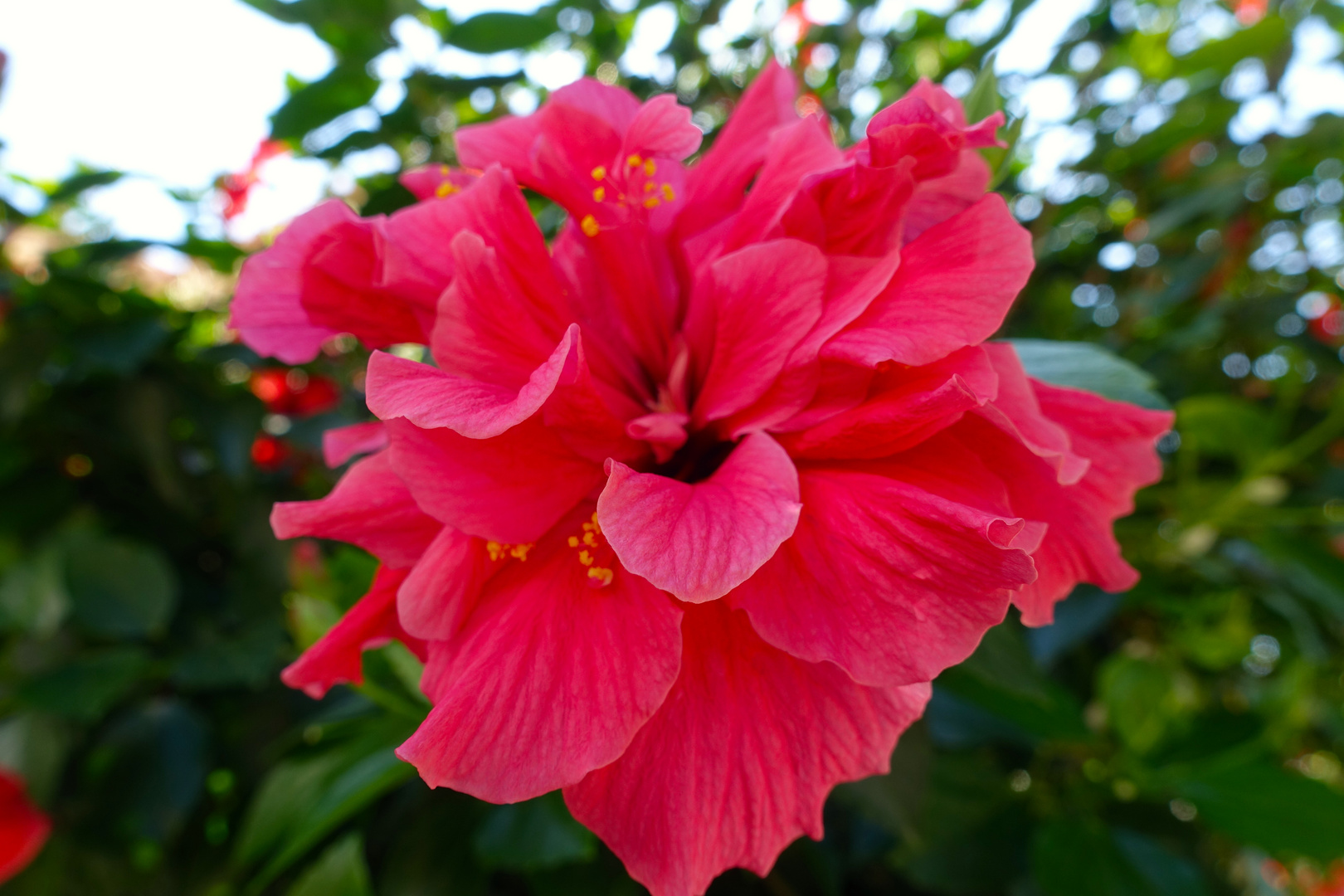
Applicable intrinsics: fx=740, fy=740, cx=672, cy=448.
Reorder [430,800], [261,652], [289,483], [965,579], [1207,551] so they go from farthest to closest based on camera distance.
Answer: [289,483] → [1207,551] → [261,652] → [430,800] → [965,579]

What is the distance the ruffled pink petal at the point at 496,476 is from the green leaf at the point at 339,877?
321mm

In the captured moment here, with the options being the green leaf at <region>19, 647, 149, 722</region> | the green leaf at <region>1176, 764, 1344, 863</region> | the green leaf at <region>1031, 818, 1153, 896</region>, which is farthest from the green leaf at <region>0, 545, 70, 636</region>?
the green leaf at <region>1176, 764, 1344, 863</region>

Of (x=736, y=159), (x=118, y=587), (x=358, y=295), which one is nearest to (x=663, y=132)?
(x=736, y=159)

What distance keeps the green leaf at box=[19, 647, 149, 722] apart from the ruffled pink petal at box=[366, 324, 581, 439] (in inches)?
25.0

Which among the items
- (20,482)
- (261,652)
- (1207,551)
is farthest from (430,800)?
(1207,551)

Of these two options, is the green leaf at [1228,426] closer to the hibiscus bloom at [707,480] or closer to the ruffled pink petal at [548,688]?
the hibiscus bloom at [707,480]

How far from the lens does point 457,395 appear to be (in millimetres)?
269

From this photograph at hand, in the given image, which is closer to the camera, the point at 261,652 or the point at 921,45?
the point at 261,652

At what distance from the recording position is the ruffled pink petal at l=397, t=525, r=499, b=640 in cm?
29

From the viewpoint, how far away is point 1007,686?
0.38 m

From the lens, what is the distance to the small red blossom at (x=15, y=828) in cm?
63

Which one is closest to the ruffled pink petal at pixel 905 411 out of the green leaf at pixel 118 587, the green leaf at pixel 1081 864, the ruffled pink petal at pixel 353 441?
the ruffled pink petal at pixel 353 441

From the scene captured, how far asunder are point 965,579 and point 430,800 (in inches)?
19.8

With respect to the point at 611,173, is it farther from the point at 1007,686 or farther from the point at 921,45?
the point at 921,45
